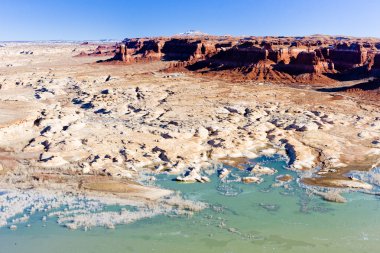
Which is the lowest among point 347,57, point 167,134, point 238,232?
point 238,232

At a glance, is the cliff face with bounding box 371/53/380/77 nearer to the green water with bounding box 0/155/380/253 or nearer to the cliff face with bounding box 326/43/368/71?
the cliff face with bounding box 326/43/368/71

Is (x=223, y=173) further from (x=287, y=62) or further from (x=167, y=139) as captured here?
(x=287, y=62)

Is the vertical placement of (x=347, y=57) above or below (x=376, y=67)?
above

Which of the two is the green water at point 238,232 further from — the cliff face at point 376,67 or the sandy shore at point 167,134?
the cliff face at point 376,67

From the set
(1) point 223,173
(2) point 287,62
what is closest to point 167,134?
(1) point 223,173

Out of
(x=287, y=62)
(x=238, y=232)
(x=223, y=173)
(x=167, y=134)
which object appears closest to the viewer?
(x=238, y=232)

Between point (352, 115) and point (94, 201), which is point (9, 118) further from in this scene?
point (352, 115)

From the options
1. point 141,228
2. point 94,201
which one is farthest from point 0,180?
point 141,228
